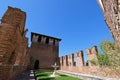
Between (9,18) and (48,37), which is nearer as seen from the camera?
(9,18)

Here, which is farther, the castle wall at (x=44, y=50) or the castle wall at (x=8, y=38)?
the castle wall at (x=44, y=50)

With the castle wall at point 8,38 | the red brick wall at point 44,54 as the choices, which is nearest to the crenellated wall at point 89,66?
the castle wall at point 8,38

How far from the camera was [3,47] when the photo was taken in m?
3.82

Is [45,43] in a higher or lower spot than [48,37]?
lower

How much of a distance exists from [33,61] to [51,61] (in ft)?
14.0

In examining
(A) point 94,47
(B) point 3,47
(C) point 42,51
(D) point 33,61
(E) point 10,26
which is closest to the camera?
(B) point 3,47

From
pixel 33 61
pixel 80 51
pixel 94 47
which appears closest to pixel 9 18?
pixel 94 47

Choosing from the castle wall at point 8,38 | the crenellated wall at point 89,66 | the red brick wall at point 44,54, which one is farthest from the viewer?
the red brick wall at point 44,54

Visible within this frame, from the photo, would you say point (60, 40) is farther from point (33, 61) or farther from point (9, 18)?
point (9, 18)

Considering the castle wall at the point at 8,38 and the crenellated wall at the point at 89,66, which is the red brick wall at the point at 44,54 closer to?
the crenellated wall at the point at 89,66

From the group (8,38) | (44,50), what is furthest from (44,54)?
(8,38)

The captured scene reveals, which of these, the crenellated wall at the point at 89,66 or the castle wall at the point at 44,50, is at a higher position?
the castle wall at the point at 44,50

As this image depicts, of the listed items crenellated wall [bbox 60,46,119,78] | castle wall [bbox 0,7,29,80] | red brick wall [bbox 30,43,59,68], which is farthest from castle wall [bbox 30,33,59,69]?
castle wall [bbox 0,7,29,80]

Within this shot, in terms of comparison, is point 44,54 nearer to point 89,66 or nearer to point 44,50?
point 44,50
